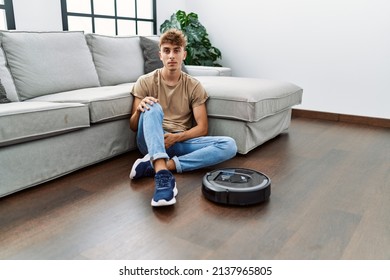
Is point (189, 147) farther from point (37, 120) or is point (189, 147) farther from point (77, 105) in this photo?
point (37, 120)

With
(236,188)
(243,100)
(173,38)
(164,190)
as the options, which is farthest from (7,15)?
(236,188)

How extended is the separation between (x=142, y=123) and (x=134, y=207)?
567 mm

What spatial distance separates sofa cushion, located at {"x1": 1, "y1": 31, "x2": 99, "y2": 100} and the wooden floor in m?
0.67

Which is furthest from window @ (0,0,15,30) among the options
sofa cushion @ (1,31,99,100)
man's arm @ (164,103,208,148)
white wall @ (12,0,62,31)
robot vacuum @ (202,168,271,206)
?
robot vacuum @ (202,168,271,206)

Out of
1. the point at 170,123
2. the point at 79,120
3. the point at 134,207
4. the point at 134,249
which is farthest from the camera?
the point at 170,123

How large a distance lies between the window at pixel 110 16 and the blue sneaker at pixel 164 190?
2.20m

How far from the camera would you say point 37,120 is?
5.77 feet

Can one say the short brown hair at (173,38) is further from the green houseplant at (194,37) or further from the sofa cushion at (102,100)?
the green houseplant at (194,37)

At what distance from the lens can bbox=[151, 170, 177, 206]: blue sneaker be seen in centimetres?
163

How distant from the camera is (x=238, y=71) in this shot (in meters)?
4.30

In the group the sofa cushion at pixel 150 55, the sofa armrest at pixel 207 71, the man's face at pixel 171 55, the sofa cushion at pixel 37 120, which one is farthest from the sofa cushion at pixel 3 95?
the sofa armrest at pixel 207 71
